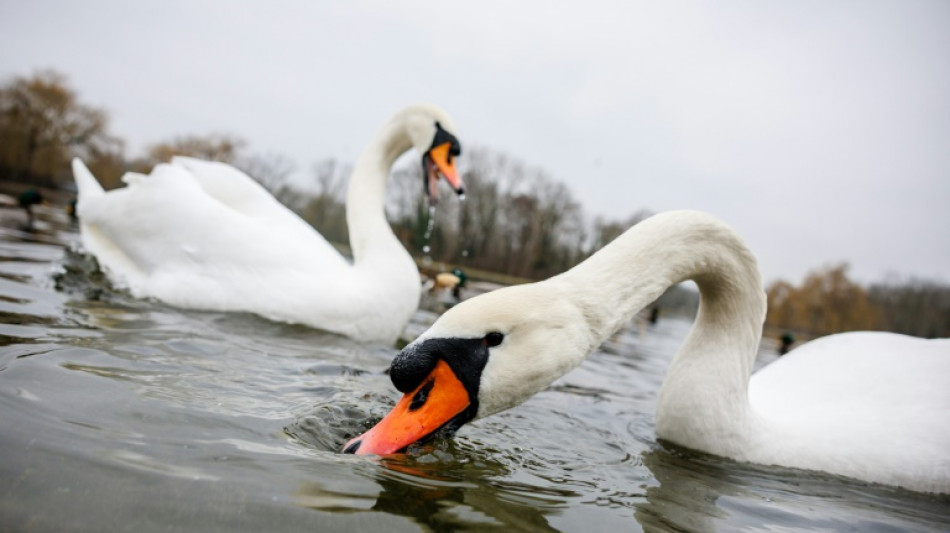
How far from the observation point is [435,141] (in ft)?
19.7

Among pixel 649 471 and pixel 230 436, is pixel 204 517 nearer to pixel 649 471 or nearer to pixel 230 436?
pixel 230 436

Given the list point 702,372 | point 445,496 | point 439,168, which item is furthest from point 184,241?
point 702,372

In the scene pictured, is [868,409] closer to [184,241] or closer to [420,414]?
[420,414]

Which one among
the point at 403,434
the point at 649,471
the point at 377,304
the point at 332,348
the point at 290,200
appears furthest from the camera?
the point at 290,200

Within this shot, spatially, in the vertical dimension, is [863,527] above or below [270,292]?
below

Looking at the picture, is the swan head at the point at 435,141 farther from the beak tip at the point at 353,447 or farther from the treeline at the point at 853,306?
the treeline at the point at 853,306

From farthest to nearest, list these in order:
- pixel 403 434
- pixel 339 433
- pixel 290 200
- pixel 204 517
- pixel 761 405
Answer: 1. pixel 290 200
2. pixel 761 405
3. pixel 339 433
4. pixel 403 434
5. pixel 204 517

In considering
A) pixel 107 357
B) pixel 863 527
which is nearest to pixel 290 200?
pixel 107 357

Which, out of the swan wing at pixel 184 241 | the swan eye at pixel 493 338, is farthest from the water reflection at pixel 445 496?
the swan wing at pixel 184 241

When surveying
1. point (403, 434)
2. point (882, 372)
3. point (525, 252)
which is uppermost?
point (525, 252)

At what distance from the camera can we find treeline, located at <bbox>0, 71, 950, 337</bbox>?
1348 cm

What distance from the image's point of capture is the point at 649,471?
2857 mm

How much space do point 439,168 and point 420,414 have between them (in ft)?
13.7

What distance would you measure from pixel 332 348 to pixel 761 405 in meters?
2.97
